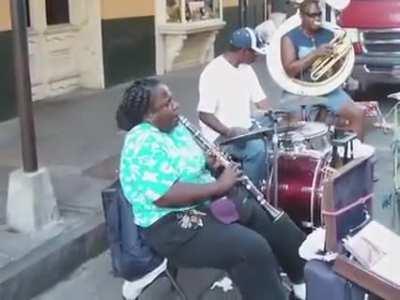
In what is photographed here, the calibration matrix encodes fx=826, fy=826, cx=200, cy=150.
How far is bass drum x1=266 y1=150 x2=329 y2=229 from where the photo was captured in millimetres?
4605

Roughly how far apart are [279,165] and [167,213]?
1.14 m

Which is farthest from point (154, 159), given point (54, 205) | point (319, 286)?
point (54, 205)

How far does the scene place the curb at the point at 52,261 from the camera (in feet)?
14.8

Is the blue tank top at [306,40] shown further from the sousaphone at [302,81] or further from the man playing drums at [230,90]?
the man playing drums at [230,90]

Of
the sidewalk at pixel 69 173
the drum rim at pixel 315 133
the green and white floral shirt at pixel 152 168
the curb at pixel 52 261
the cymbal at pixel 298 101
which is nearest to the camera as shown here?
the green and white floral shirt at pixel 152 168

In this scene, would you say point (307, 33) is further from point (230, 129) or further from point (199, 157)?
point (199, 157)

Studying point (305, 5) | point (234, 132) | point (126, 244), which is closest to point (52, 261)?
point (126, 244)

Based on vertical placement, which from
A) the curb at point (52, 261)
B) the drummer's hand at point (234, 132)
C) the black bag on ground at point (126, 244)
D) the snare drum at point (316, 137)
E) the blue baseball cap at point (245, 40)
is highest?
the blue baseball cap at point (245, 40)

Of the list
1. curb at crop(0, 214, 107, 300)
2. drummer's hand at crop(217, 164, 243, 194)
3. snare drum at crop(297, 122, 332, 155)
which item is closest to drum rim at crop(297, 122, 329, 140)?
snare drum at crop(297, 122, 332, 155)

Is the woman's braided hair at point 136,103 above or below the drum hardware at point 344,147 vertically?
above

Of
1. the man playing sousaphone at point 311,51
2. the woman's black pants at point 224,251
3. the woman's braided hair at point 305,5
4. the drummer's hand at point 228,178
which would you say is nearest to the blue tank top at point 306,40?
the man playing sousaphone at point 311,51

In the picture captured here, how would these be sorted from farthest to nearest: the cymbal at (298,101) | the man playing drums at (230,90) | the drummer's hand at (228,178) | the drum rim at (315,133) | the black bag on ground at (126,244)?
the cymbal at (298,101) < the man playing drums at (230,90) < the drum rim at (315,133) < the black bag on ground at (126,244) < the drummer's hand at (228,178)

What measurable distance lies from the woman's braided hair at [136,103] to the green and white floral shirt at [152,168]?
7 cm

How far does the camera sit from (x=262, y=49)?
553 centimetres
